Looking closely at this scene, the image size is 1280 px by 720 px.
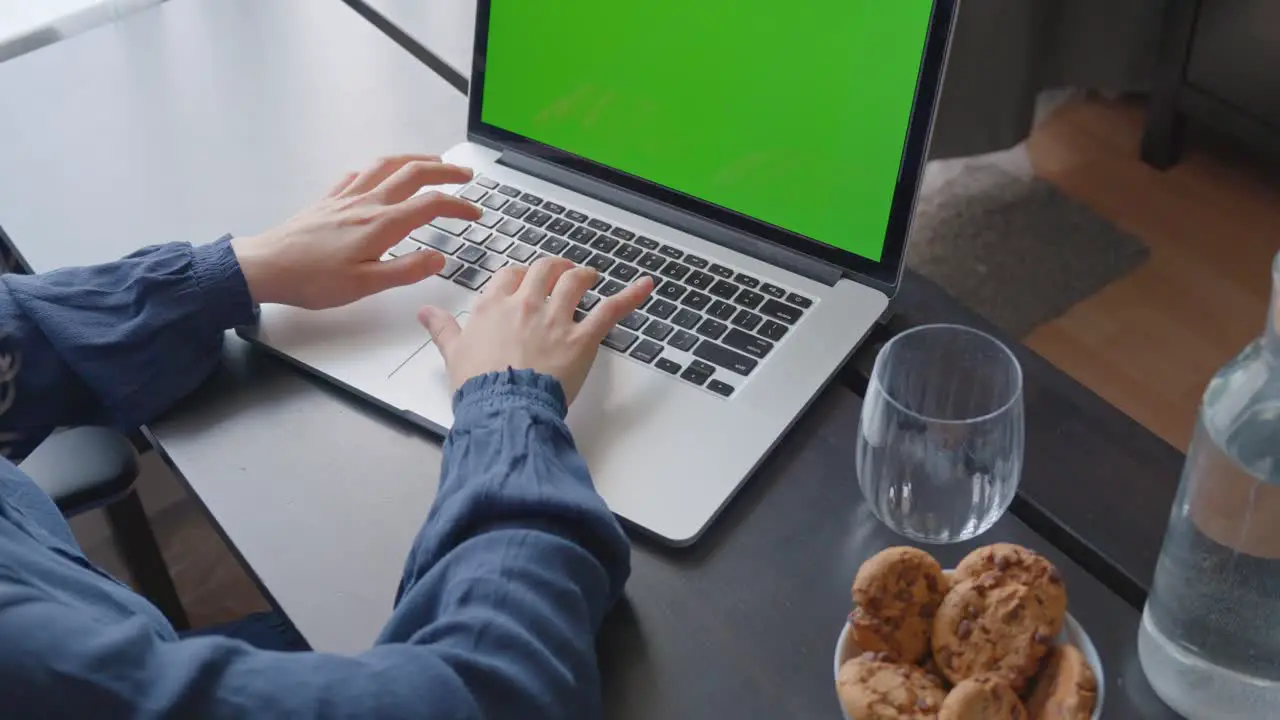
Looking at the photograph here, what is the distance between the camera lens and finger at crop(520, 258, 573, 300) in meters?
0.79

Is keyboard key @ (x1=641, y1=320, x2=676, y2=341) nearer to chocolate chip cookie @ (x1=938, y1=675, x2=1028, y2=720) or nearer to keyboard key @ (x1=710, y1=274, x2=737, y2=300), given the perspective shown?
keyboard key @ (x1=710, y1=274, x2=737, y2=300)

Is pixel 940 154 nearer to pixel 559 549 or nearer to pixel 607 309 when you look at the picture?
pixel 607 309

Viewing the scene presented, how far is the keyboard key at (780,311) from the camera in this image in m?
0.80

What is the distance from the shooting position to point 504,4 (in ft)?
3.03

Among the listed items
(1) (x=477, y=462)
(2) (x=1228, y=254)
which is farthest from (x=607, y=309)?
(2) (x=1228, y=254)

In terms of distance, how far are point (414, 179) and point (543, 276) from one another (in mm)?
164

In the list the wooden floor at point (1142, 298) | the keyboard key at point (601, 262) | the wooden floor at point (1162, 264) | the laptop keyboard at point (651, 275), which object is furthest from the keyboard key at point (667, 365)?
the wooden floor at point (1162, 264)

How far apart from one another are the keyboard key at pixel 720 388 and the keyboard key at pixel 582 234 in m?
0.17

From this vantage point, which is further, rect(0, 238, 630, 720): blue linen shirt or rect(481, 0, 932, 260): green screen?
rect(481, 0, 932, 260): green screen

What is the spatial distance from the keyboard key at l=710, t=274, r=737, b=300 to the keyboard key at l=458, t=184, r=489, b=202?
0.21m

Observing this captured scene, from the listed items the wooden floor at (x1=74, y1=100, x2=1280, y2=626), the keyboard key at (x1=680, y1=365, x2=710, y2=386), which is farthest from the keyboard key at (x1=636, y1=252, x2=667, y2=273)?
the wooden floor at (x1=74, y1=100, x2=1280, y2=626)

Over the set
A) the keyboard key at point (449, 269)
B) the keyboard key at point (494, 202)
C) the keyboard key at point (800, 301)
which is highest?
the keyboard key at point (800, 301)

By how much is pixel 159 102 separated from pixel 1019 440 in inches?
32.6

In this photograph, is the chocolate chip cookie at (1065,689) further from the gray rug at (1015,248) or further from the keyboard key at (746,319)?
the gray rug at (1015,248)
